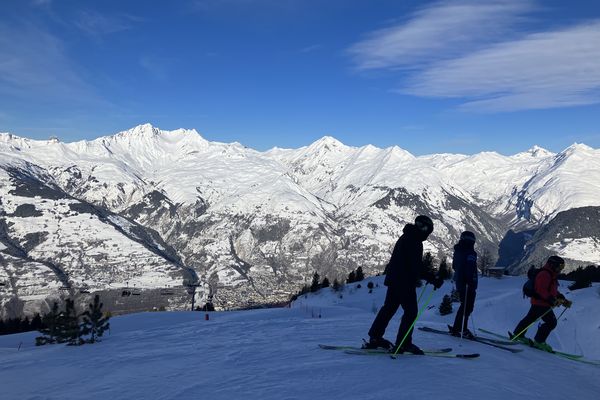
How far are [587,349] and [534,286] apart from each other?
761 cm

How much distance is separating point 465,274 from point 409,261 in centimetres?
364

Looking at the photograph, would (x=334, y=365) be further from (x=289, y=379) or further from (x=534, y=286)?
(x=534, y=286)

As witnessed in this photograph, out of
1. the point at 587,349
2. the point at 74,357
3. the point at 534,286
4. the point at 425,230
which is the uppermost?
the point at 425,230

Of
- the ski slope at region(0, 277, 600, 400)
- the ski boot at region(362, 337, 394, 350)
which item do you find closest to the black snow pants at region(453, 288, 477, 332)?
the ski slope at region(0, 277, 600, 400)

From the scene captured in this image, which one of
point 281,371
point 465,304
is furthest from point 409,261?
point 465,304

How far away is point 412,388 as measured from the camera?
7805 mm

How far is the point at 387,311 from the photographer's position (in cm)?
1066

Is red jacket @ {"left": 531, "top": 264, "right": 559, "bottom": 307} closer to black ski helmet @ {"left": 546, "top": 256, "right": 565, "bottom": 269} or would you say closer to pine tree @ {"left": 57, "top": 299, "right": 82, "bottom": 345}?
black ski helmet @ {"left": 546, "top": 256, "right": 565, "bottom": 269}

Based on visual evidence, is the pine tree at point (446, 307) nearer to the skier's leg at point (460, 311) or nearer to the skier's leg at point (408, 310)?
the skier's leg at point (460, 311)

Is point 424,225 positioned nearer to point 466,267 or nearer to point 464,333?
point 466,267

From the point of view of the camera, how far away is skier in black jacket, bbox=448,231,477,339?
13117 millimetres

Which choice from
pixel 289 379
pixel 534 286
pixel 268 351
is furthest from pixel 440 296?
pixel 289 379

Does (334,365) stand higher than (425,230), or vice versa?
(425,230)

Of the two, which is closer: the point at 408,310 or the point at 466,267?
the point at 408,310
